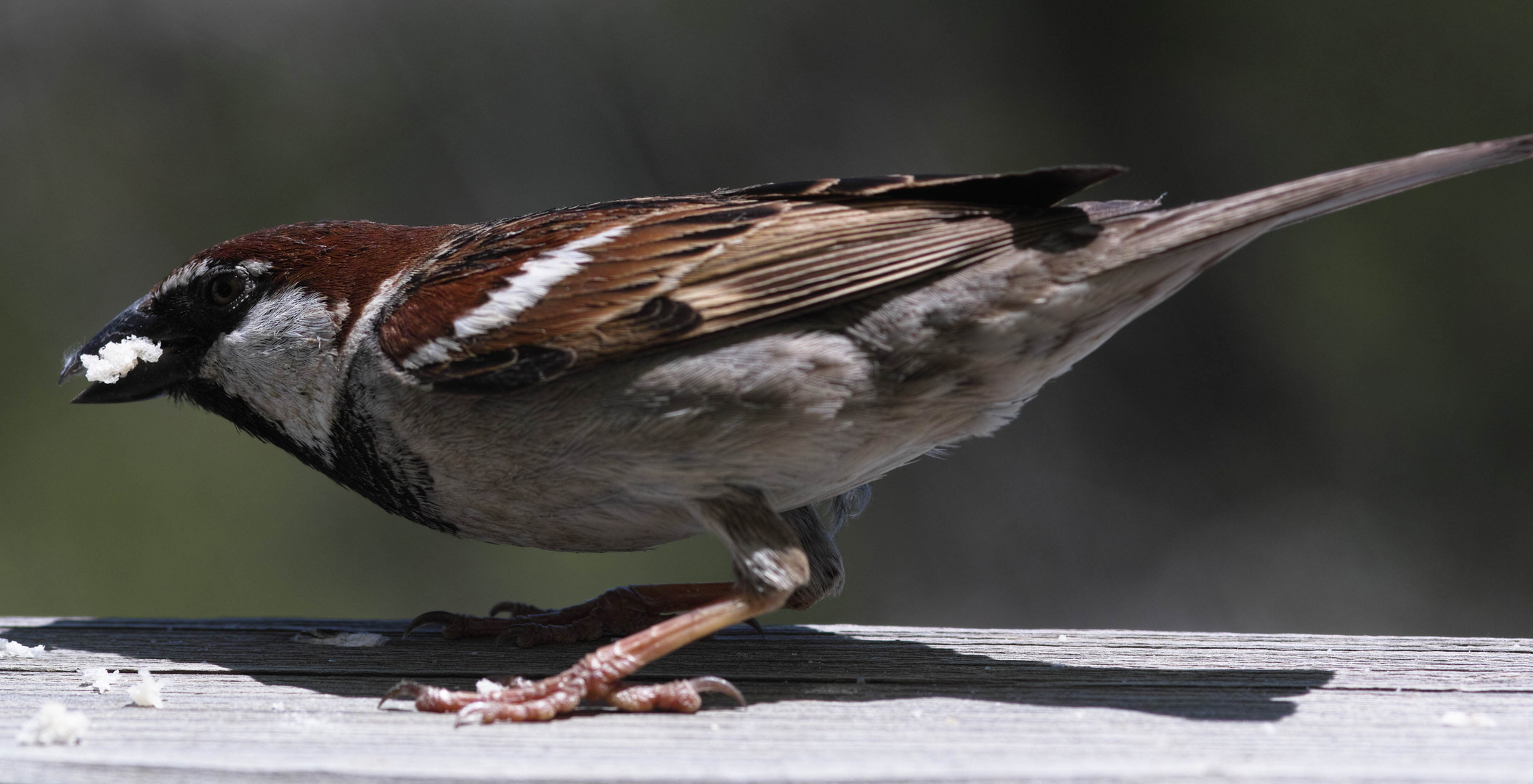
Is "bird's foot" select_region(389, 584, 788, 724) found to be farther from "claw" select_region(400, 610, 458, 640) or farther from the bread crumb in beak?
the bread crumb in beak

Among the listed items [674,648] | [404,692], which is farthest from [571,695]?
[404,692]

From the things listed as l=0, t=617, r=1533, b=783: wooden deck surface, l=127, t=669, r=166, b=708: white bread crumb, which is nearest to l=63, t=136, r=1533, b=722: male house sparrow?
l=0, t=617, r=1533, b=783: wooden deck surface

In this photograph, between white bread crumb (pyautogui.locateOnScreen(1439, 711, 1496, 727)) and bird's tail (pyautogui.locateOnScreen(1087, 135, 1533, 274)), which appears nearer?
white bread crumb (pyautogui.locateOnScreen(1439, 711, 1496, 727))

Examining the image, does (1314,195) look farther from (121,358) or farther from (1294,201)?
(121,358)

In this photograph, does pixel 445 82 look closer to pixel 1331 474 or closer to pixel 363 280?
pixel 363 280

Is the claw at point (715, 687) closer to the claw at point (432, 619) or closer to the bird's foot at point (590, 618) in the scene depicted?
the bird's foot at point (590, 618)

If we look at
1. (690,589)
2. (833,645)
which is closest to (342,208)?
(690,589)
